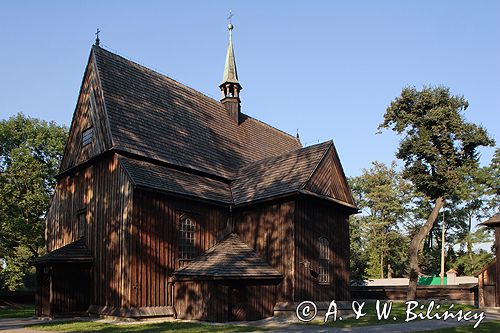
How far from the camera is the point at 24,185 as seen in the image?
147 ft

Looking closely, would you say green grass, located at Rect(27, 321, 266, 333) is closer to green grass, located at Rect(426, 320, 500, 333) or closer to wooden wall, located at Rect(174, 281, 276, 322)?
wooden wall, located at Rect(174, 281, 276, 322)

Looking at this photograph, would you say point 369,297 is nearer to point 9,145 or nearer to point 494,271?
point 494,271

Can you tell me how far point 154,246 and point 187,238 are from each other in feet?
6.70

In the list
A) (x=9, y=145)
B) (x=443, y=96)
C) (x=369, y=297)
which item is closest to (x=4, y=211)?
(x=9, y=145)

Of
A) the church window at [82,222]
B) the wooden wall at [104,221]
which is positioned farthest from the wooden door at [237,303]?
the church window at [82,222]

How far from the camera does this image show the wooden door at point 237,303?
20312 millimetres

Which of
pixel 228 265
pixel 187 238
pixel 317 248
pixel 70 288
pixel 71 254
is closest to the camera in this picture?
pixel 228 265

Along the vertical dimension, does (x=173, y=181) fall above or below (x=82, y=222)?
above

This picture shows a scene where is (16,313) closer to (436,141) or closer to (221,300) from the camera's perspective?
(221,300)

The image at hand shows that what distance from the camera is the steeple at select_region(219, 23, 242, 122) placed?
3369cm

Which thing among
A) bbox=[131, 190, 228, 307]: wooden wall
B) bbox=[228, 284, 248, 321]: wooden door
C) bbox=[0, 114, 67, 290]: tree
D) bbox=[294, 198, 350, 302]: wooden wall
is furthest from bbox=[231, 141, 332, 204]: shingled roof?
bbox=[0, 114, 67, 290]: tree

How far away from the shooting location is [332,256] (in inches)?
970

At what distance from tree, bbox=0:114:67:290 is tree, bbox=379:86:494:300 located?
100 ft

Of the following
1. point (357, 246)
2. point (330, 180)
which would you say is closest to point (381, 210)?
point (357, 246)
